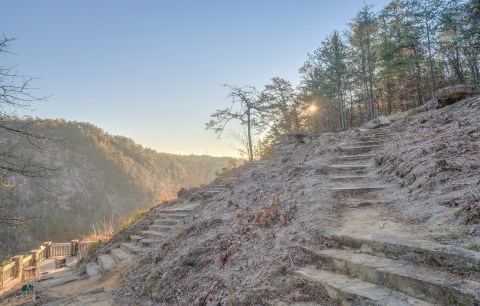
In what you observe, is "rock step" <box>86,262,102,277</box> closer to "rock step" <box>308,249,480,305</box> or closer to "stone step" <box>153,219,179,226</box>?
"stone step" <box>153,219,179,226</box>

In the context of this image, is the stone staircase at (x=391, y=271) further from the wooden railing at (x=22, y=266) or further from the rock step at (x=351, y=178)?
the wooden railing at (x=22, y=266)

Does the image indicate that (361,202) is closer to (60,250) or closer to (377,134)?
(377,134)

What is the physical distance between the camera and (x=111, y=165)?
55.2 m

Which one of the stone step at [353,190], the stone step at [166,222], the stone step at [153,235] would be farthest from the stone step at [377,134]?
the stone step at [153,235]

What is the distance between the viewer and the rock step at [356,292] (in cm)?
185

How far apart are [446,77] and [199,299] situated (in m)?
23.7

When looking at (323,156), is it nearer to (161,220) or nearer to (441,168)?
(441,168)

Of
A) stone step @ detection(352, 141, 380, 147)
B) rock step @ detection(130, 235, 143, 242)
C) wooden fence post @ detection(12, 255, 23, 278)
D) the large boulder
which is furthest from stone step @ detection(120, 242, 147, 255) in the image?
the large boulder

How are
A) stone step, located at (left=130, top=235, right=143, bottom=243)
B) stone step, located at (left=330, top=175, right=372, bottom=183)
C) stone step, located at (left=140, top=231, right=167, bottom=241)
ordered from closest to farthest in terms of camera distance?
stone step, located at (left=330, top=175, right=372, bottom=183)
stone step, located at (left=140, top=231, right=167, bottom=241)
stone step, located at (left=130, top=235, right=143, bottom=243)

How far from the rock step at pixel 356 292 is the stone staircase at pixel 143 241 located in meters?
5.11

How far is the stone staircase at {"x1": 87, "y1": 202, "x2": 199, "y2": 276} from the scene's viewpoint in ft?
22.4

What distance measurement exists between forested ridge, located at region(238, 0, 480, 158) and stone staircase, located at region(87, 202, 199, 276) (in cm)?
1039

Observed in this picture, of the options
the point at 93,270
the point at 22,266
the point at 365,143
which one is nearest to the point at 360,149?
the point at 365,143

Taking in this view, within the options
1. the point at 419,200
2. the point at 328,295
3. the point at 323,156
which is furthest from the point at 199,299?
the point at 323,156
